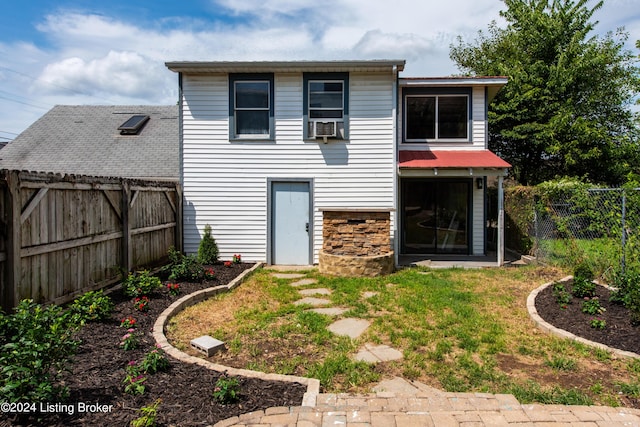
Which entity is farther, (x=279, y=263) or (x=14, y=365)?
(x=279, y=263)

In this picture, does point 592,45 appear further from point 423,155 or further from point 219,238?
point 219,238

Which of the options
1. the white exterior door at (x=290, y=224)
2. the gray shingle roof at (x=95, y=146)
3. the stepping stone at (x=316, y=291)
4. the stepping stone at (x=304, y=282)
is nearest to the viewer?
the stepping stone at (x=316, y=291)

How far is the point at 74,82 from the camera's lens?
33.7 metres

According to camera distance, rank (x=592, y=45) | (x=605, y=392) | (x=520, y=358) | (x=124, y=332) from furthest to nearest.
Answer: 1. (x=592, y=45)
2. (x=124, y=332)
3. (x=520, y=358)
4. (x=605, y=392)

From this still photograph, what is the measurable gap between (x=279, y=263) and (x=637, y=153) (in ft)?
50.9

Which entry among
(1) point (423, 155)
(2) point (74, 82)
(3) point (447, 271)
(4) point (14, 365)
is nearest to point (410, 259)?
(3) point (447, 271)

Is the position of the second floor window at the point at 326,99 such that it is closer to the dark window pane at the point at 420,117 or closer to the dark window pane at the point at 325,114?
the dark window pane at the point at 325,114

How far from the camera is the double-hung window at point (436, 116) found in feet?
34.8

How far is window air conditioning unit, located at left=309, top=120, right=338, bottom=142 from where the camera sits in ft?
30.5

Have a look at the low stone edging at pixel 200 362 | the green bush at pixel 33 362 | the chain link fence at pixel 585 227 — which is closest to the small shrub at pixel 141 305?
the low stone edging at pixel 200 362

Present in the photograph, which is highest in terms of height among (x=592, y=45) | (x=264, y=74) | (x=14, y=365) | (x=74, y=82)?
(x=74, y=82)

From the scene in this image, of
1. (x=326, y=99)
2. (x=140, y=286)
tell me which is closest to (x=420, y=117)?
(x=326, y=99)

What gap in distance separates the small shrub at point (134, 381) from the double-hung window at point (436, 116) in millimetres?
9160

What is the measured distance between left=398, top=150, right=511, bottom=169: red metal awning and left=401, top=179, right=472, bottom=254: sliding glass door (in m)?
0.81
